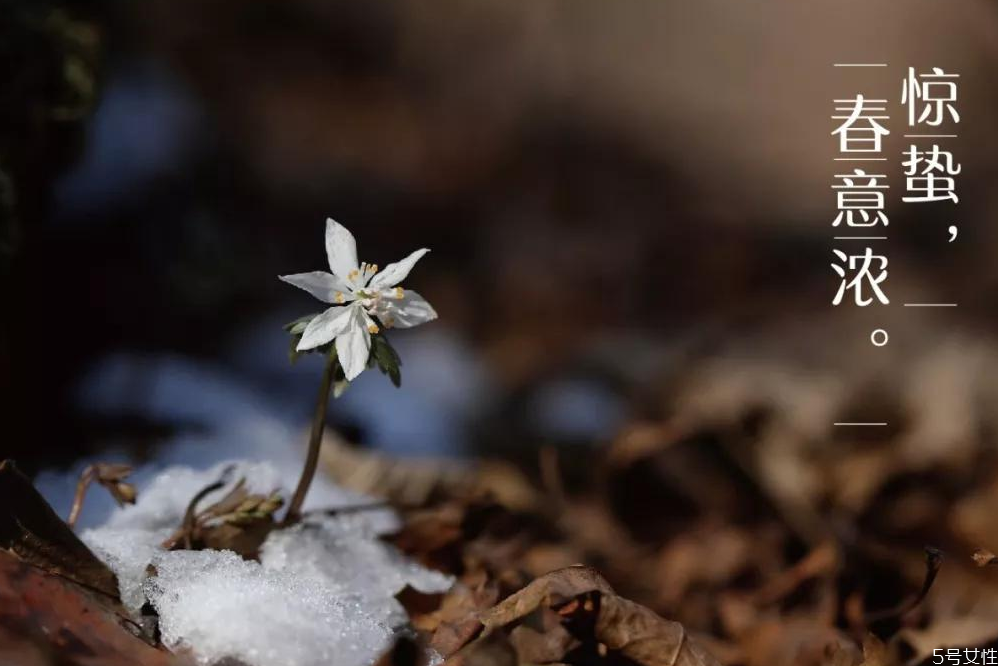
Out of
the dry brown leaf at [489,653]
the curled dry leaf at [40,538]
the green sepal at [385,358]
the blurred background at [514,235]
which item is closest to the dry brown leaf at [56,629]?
the curled dry leaf at [40,538]

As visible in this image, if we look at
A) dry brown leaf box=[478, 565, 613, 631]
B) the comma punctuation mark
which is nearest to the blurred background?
the comma punctuation mark

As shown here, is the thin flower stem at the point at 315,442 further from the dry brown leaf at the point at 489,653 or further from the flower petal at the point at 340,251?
the dry brown leaf at the point at 489,653

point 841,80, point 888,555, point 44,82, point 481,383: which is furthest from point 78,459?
point 841,80

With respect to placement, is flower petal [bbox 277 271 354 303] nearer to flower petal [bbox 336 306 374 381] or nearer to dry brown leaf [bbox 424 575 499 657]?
flower petal [bbox 336 306 374 381]

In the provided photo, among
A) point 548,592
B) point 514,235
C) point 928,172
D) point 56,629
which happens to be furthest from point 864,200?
point 56,629

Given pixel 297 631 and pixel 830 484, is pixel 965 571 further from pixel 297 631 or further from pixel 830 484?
pixel 297 631

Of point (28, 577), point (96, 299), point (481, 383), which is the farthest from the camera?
point (481, 383)
